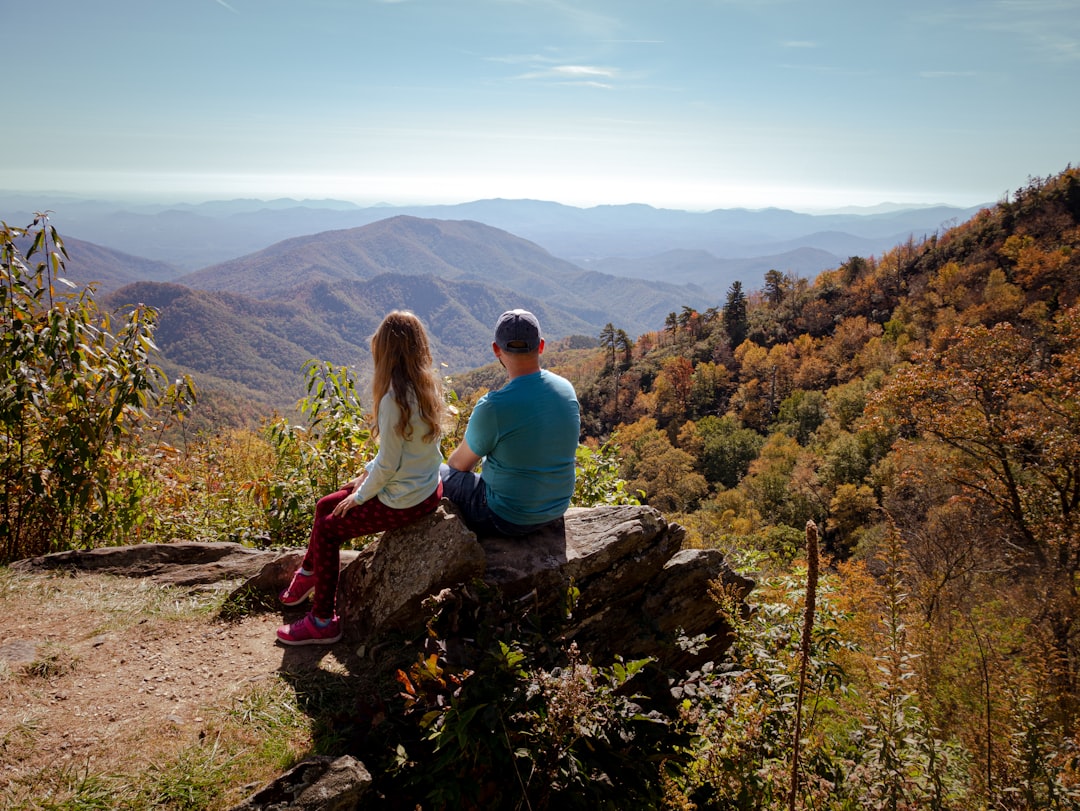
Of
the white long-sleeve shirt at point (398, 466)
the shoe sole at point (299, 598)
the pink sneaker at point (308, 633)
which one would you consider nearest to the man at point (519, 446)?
the white long-sleeve shirt at point (398, 466)

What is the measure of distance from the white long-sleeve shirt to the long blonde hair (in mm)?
47

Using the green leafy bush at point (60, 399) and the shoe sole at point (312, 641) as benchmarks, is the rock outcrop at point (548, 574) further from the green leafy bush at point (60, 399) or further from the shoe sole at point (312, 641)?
the green leafy bush at point (60, 399)

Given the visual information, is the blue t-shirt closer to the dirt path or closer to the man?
the man

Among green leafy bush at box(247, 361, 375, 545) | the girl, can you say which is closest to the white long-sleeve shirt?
the girl

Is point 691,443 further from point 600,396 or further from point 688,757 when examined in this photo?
point 688,757

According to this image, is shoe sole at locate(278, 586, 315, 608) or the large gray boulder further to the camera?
shoe sole at locate(278, 586, 315, 608)

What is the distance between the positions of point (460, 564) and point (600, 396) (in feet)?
300

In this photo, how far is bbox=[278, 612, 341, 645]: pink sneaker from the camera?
13.7 feet

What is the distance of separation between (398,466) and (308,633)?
145 centimetres

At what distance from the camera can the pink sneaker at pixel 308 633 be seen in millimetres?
4168

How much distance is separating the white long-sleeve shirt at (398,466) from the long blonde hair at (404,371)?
0.05 meters

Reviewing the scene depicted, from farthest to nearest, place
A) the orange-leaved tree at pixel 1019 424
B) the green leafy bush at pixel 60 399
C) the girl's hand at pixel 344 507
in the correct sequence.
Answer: the orange-leaved tree at pixel 1019 424 < the green leafy bush at pixel 60 399 < the girl's hand at pixel 344 507

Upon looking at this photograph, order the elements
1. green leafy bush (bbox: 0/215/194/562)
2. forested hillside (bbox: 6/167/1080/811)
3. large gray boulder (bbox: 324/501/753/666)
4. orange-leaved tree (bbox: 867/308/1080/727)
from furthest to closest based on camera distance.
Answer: orange-leaved tree (bbox: 867/308/1080/727), green leafy bush (bbox: 0/215/194/562), large gray boulder (bbox: 324/501/753/666), forested hillside (bbox: 6/167/1080/811)

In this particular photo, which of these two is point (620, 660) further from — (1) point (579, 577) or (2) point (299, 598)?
(2) point (299, 598)
